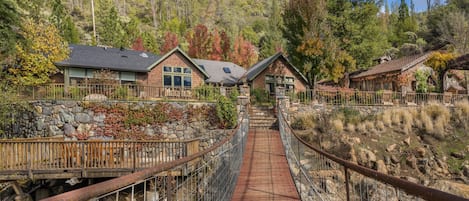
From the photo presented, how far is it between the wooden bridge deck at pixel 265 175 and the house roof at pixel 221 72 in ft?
45.9

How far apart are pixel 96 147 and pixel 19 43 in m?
11.6

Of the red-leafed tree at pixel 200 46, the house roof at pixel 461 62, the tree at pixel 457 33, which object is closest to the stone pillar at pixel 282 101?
the house roof at pixel 461 62

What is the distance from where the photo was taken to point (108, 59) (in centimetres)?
2212

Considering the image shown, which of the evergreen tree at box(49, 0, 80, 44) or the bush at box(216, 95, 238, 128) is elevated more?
the evergreen tree at box(49, 0, 80, 44)

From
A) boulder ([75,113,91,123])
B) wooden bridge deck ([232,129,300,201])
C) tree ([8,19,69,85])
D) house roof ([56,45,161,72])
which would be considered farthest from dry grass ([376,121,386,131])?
tree ([8,19,69,85])

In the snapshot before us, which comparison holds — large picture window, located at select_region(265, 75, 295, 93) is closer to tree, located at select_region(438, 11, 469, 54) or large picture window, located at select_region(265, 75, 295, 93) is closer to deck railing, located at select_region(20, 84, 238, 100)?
deck railing, located at select_region(20, 84, 238, 100)

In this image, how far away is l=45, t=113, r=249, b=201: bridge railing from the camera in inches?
65.1

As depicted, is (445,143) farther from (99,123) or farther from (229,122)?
(99,123)

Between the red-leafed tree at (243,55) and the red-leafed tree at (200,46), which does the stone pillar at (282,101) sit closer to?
the red-leafed tree at (243,55)

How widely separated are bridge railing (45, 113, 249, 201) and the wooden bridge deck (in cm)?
30

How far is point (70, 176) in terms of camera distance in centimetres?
1005

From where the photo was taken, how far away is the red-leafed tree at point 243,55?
39.5 meters

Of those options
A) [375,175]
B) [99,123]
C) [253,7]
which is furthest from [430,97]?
[253,7]

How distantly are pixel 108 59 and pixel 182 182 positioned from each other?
827 inches
